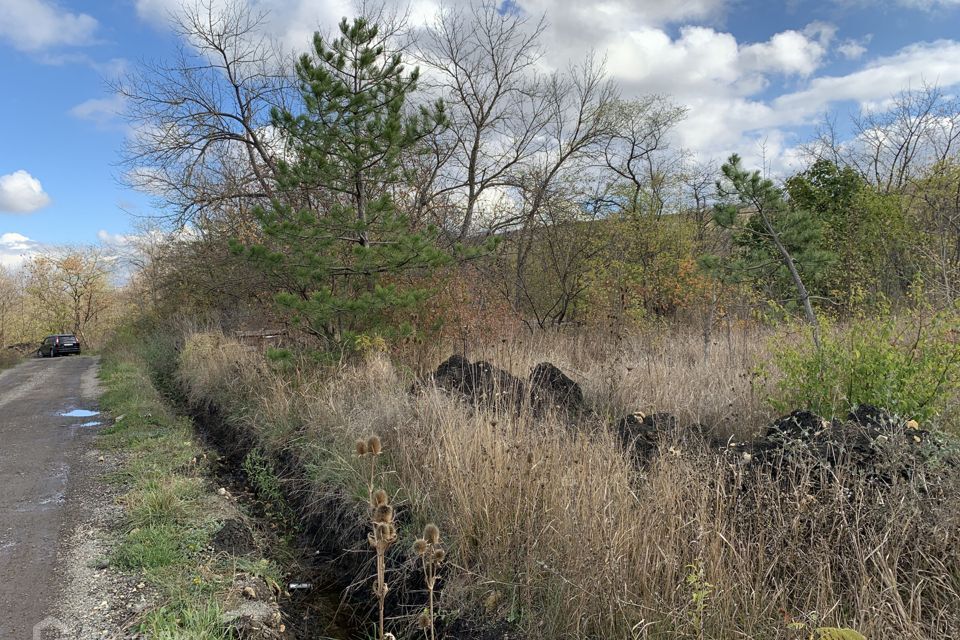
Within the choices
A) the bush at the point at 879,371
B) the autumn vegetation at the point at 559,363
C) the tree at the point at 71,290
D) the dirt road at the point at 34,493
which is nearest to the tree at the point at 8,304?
the tree at the point at 71,290

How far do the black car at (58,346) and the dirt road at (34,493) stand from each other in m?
27.1

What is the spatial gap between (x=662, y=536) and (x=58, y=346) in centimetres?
4121

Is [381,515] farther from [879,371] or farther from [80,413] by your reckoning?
[80,413]

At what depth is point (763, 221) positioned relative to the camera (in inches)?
267

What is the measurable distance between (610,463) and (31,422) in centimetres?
988

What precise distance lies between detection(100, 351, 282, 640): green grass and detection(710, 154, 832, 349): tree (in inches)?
225

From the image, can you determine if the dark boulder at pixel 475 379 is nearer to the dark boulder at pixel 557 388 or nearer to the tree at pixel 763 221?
the dark boulder at pixel 557 388

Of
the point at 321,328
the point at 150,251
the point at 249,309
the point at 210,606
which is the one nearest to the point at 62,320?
the point at 150,251

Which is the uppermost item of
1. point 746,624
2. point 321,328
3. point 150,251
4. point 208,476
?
point 150,251

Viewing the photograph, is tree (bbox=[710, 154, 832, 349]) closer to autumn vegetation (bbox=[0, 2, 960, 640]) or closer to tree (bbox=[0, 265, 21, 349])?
autumn vegetation (bbox=[0, 2, 960, 640])

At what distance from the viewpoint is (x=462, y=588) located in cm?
323

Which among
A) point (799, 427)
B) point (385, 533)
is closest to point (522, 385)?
point (799, 427)

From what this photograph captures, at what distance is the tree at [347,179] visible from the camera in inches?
293

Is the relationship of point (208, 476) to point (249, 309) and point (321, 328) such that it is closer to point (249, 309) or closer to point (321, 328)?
point (321, 328)
